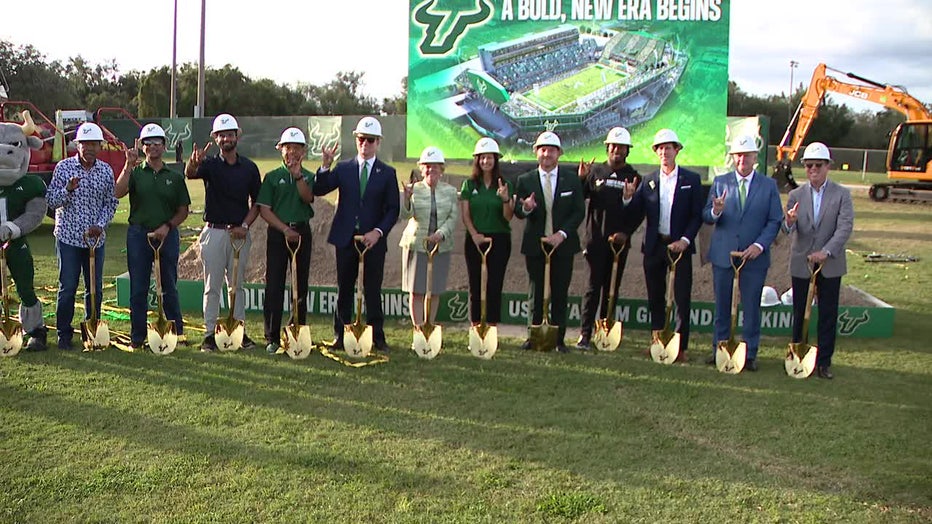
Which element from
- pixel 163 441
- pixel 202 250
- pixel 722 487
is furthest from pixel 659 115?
pixel 163 441

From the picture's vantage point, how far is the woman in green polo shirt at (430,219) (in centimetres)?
666

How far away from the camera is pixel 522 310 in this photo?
8.06 metres

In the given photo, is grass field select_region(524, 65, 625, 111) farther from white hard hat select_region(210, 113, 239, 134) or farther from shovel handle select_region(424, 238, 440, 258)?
white hard hat select_region(210, 113, 239, 134)

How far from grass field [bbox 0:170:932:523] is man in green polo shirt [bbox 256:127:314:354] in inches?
16.8

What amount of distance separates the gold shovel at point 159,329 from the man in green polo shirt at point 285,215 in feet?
2.46

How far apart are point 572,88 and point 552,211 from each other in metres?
3.80

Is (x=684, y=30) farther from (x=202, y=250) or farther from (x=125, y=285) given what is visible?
(x=125, y=285)

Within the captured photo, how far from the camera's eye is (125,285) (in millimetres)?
8250

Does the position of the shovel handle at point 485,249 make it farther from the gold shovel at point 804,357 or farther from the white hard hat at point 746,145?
the gold shovel at point 804,357

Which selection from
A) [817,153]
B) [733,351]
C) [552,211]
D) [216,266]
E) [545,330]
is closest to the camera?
[817,153]

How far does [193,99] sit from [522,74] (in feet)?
121

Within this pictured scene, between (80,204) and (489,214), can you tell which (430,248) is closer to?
(489,214)

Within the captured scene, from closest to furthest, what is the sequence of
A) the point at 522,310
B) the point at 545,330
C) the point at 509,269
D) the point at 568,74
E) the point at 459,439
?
the point at 459,439 → the point at 545,330 → the point at 522,310 → the point at 509,269 → the point at 568,74

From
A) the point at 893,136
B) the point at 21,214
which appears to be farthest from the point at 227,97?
the point at 21,214
